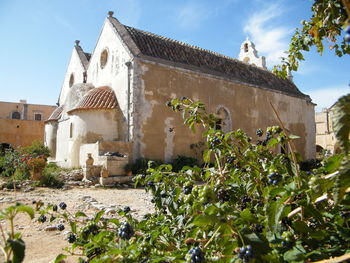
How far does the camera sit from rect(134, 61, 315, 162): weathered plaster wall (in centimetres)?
1302

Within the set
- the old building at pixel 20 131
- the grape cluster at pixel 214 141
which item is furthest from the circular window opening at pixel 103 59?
the old building at pixel 20 131

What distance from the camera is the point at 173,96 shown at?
14062 millimetres

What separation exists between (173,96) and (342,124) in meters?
13.2

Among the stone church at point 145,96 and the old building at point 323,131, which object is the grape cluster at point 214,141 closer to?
the stone church at point 145,96

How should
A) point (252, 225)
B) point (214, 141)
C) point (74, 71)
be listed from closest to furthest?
1. point (252, 225)
2. point (214, 141)
3. point (74, 71)

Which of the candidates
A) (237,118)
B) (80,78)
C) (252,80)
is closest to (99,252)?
(237,118)

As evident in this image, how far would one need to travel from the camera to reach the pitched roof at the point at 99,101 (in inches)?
526

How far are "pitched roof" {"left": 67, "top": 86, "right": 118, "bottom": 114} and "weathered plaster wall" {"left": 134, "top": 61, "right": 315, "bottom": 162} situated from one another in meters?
1.75

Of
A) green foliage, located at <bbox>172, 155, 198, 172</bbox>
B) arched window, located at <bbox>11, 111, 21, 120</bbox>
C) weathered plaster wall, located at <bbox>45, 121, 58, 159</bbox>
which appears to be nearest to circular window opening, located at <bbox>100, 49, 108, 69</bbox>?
weathered plaster wall, located at <bbox>45, 121, 58, 159</bbox>

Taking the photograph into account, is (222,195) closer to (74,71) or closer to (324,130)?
(74,71)

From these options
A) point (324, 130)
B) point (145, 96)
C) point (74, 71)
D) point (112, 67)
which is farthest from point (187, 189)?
point (324, 130)

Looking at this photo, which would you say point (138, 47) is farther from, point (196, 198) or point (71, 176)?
point (196, 198)

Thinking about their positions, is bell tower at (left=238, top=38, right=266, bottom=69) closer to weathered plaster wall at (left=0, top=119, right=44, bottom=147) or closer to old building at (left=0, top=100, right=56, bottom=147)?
old building at (left=0, top=100, right=56, bottom=147)

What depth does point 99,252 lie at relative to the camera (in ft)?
5.83
